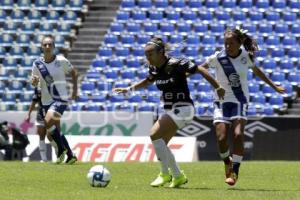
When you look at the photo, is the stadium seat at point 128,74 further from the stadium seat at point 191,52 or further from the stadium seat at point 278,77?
the stadium seat at point 278,77

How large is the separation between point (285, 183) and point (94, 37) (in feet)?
65.1

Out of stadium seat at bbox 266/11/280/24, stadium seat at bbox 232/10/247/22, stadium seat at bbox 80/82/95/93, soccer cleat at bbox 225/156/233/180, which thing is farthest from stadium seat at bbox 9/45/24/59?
soccer cleat at bbox 225/156/233/180

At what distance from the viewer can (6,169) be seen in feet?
55.4

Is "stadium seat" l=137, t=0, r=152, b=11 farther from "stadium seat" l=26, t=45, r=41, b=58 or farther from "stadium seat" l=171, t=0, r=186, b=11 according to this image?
"stadium seat" l=26, t=45, r=41, b=58

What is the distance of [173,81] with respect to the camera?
1306cm

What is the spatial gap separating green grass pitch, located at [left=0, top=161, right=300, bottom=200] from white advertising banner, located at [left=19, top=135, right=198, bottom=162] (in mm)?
5886

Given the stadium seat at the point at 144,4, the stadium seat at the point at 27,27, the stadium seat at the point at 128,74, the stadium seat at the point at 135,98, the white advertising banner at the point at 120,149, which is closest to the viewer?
the white advertising banner at the point at 120,149

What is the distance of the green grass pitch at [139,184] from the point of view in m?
11.6

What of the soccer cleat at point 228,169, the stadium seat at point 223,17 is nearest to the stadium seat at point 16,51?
the stadium seat at point 223,17

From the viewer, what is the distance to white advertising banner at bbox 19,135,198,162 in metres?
24.6

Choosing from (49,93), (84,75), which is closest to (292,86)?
(84,75)

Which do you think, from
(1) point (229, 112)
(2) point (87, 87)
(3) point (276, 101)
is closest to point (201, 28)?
(3) point (276, 101)

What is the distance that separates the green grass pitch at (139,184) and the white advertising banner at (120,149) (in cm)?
589

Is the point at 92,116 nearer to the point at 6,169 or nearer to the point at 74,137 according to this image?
the point at 74,137
